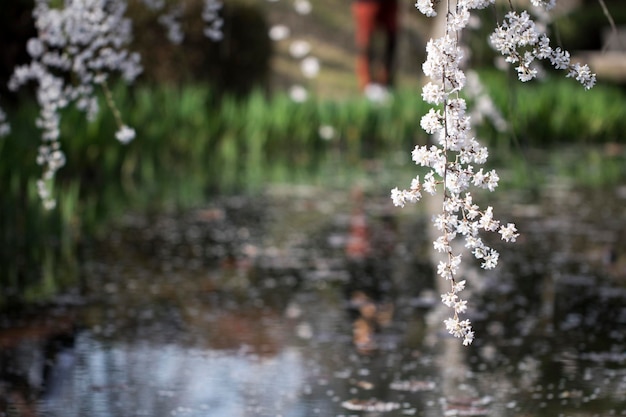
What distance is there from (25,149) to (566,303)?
11.3ft

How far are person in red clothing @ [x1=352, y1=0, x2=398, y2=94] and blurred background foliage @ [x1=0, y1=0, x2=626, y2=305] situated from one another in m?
1.04

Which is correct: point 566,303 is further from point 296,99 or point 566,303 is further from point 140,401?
point 296,99

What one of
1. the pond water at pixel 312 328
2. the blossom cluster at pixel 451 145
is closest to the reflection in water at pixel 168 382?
A: the pond water at pixel 312 328

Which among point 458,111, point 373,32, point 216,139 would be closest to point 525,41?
point 458,111

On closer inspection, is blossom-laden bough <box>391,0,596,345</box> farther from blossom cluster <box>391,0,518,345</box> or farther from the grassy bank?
the grassy bank

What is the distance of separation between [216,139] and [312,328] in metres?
7.72

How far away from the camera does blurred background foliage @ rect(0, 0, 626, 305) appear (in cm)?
777

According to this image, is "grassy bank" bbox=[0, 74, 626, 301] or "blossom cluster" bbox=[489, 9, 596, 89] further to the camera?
"grassy bank" bbox=[0, 74, 626, 301]

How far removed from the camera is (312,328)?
18.2 feet

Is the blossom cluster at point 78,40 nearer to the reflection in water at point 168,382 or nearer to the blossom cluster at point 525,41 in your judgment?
the reflection in water at point 168,382

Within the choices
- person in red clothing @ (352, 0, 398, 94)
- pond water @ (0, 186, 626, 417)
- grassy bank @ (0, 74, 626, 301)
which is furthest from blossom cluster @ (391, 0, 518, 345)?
person in red clothing @ (352, 0, 398, 94)

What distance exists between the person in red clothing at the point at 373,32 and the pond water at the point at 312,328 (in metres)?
8.82

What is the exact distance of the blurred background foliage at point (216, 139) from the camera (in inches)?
306

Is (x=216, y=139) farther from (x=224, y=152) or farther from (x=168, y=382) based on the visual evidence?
(x=168, y=382)
